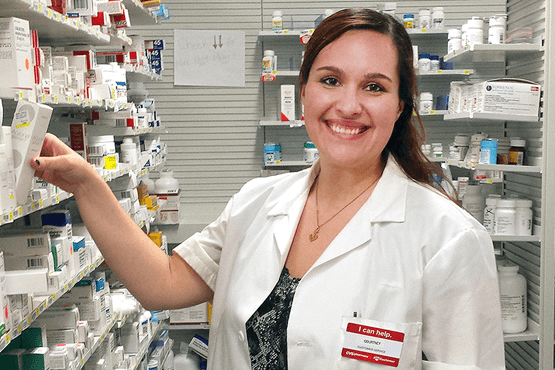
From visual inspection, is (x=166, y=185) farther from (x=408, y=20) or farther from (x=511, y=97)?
(x=511, y=97)

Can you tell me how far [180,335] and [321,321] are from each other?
14.5 ft

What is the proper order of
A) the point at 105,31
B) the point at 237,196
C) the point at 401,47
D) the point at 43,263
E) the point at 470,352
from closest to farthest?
the point at 470,352 < the point at 401,47 < the point at 237,196 < the point at 43,263 < the point at 105,31

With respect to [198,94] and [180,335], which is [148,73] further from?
[180,335]

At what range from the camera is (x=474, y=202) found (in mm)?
4195

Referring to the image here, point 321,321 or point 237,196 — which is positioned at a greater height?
point 237,196

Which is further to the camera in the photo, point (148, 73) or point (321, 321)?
point (148, 73)

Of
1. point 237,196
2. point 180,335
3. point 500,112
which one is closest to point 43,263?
point 237,196

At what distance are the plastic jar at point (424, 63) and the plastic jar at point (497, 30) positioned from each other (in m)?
1.36

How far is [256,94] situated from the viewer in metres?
5.73

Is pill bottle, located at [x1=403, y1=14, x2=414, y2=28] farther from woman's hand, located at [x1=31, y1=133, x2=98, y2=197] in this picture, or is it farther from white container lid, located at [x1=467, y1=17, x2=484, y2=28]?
woman's hand, located at [x1=31, y1=133, x2=98, y2=197]

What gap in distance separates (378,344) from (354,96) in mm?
636

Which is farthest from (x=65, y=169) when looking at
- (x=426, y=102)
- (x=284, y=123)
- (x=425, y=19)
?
(x=425, y=19)

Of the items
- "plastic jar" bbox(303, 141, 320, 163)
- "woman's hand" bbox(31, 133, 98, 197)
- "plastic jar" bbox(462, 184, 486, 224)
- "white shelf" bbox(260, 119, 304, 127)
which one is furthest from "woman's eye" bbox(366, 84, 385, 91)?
"plastic jar" bbox(303, 141, 320, 163)

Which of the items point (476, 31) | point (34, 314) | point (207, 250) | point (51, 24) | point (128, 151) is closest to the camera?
point (207, 250)
